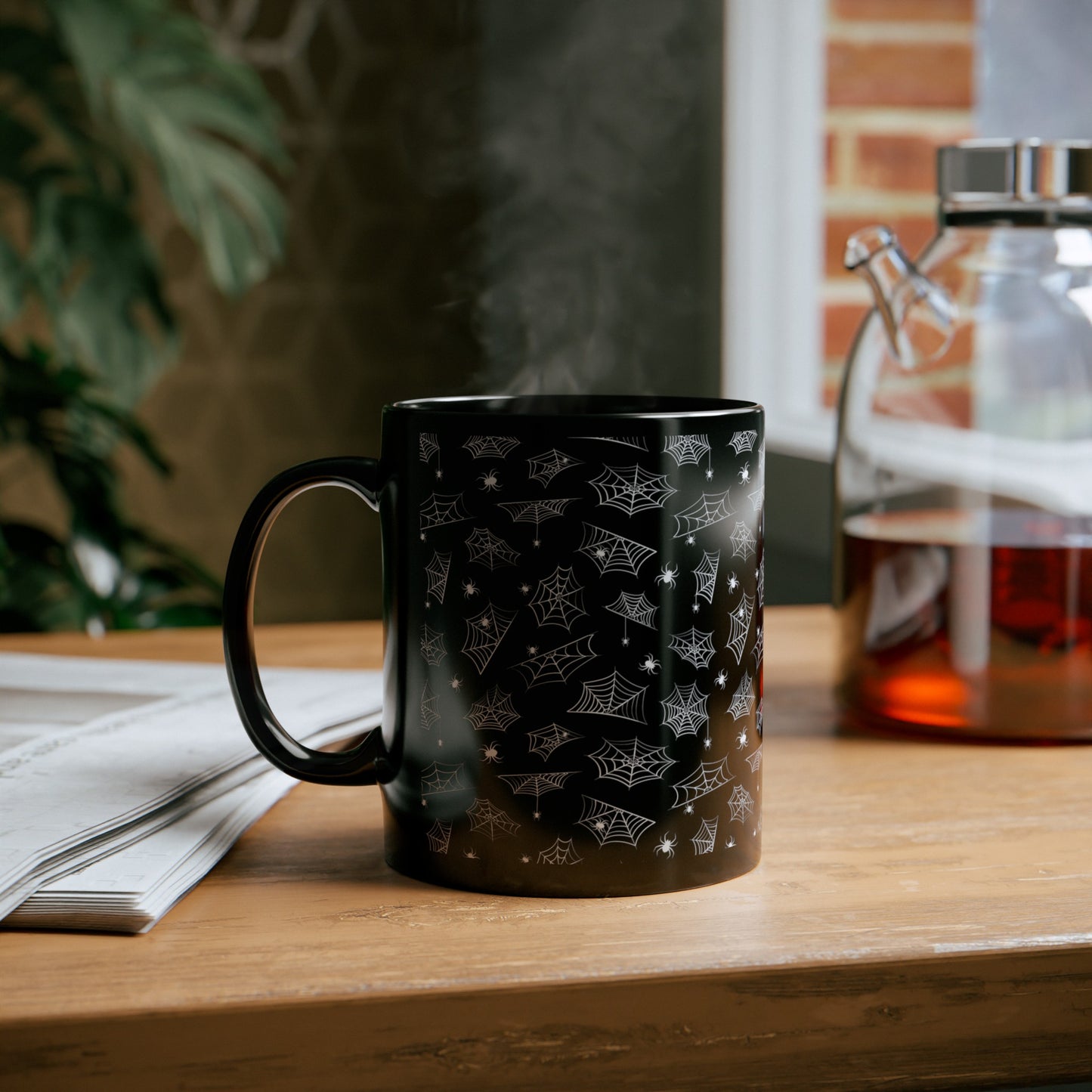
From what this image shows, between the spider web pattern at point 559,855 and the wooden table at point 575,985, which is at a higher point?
the spider web pattern at point 559,855

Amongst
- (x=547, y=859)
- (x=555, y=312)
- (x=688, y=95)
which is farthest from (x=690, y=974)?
(x=555, y=312)

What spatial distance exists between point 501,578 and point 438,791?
0.07 metres

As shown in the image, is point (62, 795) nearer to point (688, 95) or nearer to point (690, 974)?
point (690, 974)

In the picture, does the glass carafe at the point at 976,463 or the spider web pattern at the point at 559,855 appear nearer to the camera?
the spider web pattern at the point at 559,855

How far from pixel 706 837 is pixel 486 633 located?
3.7 inches

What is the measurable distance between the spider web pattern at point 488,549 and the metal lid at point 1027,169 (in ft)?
1.08

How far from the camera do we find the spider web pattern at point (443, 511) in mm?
396

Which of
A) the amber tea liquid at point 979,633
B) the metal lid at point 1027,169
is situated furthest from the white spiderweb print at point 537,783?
the metal lid at point 1027,169

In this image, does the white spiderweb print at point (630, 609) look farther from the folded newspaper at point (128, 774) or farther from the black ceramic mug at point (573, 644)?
the folded newspaper at point (128, 774)

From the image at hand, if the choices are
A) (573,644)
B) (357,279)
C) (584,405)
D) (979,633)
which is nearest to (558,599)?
(573,644)

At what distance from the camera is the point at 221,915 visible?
0.39 metres

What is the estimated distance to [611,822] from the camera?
0.39 meters

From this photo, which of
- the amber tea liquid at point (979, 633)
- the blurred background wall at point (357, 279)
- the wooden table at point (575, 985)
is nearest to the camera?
the wooden table at point (575, 985)

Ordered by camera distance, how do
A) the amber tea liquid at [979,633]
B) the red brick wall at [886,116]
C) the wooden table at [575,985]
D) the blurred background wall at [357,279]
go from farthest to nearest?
the blurred background wall at [357,279]
the red brick wall at [886,116]
the amber tea liquid at [979,633]
the wooden table at [575,985]
